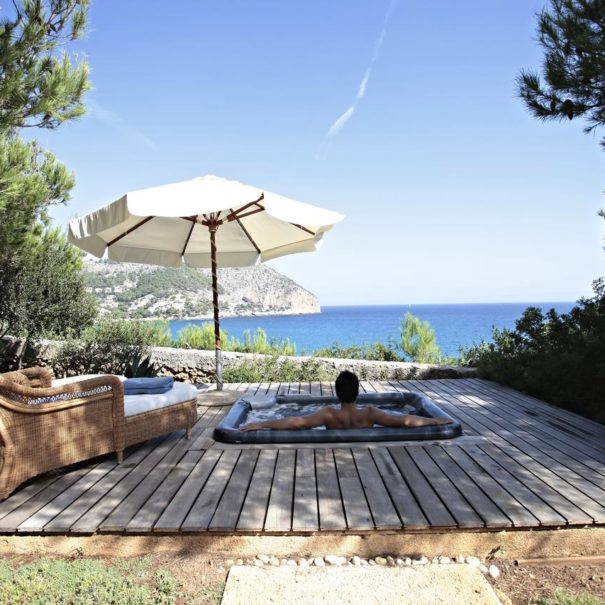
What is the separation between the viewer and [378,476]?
10.5 ft

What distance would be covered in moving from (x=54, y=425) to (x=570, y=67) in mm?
5784

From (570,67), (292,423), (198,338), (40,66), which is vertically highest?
(40,66)

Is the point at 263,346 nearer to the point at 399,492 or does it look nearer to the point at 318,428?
the point at 318,428

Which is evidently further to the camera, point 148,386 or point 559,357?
point 559,357

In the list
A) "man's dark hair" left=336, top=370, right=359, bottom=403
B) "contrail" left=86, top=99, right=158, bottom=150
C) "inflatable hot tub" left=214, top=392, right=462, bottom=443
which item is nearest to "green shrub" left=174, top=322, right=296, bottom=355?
"inflatable hot tub" left=214, top=392, right=462, bottom=443

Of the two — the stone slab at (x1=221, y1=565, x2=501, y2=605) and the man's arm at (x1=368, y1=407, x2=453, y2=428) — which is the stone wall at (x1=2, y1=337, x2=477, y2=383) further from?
the stone slab at (x1=221, y1=565, x2=501, y2=605)

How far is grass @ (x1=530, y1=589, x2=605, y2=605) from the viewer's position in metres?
1.99

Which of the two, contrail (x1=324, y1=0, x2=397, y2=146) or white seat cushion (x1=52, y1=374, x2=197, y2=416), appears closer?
white seat cushion (x1=52, y1=374, x2=197, y2=416)

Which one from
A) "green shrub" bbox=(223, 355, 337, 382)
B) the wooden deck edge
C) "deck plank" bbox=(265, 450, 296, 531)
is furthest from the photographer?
"green shrub" bbox=(223, 355, 337, 382)

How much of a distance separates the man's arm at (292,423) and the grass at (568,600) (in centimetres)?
242

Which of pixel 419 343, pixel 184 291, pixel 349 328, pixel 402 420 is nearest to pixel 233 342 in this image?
pixel 419 343

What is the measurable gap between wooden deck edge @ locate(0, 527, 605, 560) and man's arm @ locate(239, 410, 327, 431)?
168 cm

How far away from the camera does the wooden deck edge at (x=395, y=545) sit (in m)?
2.43

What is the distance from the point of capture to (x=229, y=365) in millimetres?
8133
